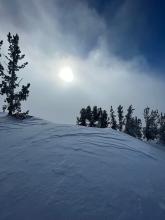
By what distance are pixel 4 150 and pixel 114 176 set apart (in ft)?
14.0

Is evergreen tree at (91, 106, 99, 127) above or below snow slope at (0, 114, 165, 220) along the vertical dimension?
above

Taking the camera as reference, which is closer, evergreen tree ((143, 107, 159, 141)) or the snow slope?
the snow slope

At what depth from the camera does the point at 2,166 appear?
6879mm

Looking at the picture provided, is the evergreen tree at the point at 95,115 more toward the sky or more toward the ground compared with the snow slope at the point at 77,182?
more toward the sky

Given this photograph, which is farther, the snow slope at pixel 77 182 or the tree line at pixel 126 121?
the tree line at pixel 126 121

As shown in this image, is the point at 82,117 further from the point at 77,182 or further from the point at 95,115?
the point at 77,182

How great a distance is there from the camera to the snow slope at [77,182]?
4781 mm

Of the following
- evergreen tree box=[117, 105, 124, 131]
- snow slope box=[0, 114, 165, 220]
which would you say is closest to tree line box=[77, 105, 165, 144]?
evergreen tree box=[117, 105, 124, 131]

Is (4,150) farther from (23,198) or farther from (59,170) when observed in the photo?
(23,198)

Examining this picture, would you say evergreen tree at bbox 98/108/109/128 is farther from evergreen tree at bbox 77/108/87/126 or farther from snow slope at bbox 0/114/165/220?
snow slope at bbox 0/114/165/220

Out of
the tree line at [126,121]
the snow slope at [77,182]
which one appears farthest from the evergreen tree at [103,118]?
the snow slope at [77,182]

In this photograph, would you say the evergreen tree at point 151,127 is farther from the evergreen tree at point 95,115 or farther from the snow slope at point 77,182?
the snow slope at point 77,182

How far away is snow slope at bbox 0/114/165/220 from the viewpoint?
4.78 m

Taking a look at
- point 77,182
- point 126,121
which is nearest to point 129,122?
point 126,121
